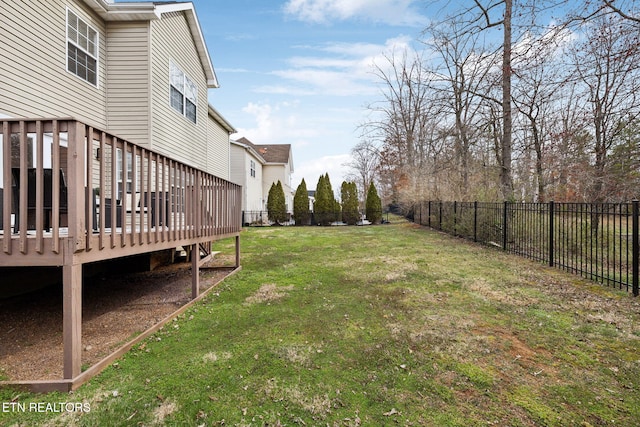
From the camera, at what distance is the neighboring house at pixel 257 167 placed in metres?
19.9

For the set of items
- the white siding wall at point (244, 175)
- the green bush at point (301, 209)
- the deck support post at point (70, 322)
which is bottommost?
the deck support post at point (70, 322)

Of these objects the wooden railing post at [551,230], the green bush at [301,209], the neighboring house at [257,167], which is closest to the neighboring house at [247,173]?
the neighboring house at [257,167]

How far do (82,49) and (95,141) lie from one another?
204cm

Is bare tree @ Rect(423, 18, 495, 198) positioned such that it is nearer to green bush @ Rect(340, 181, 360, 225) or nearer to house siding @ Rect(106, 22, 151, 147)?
Result: green bush @ Rect(340, 181, 360, 225)

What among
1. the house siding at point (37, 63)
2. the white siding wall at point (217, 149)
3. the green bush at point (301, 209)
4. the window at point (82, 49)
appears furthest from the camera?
the green bush at point (301, 209)

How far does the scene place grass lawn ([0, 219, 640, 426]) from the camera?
7.00ft

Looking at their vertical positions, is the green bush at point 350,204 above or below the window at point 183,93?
below

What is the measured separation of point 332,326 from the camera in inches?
144

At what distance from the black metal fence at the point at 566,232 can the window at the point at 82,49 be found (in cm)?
995

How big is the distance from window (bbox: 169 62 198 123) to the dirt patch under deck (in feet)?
16.8

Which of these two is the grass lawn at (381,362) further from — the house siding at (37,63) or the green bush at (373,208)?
the green bush at (373,208)

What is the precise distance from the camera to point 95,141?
607cm

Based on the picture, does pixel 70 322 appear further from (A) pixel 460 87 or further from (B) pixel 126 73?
(A) pixel 460 87

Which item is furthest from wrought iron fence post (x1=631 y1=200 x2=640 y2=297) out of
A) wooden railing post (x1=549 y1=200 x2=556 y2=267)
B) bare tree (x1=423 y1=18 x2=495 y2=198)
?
bare tree (x1=423 y1=18 x2=495 y2=198)
